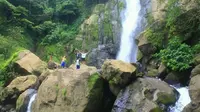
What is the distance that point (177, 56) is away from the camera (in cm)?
1398

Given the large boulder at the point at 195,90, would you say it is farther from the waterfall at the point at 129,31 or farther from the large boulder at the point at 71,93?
the waterfall at the point at 129,31

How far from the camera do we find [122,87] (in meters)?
12.4

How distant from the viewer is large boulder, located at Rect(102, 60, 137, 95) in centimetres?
1214

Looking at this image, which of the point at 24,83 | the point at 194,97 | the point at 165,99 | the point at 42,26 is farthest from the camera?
the point at 42,26

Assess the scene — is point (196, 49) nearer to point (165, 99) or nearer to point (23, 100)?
point (165, 99)

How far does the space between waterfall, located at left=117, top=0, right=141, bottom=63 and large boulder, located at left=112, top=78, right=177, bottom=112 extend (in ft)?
33.4

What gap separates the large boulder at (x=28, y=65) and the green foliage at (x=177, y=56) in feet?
31.4

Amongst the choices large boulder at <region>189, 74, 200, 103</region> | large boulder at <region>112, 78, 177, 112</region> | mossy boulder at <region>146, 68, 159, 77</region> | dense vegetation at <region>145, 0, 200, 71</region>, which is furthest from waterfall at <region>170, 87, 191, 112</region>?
mossy boulder at <region>146, 68, 159, 77</region>

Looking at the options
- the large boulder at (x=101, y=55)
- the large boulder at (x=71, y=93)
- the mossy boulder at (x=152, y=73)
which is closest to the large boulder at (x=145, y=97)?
the large boulder at (x=71, y=93)

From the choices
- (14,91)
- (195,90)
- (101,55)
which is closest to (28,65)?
(14,91)

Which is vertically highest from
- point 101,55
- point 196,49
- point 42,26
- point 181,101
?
point 42,26

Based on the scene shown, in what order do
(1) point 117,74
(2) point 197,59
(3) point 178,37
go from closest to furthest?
(1) point 117,74, (2) point 197,59, (3) point 178,37

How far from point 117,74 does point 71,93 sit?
256 centimetres

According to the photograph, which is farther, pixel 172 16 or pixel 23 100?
pixel 172 16
